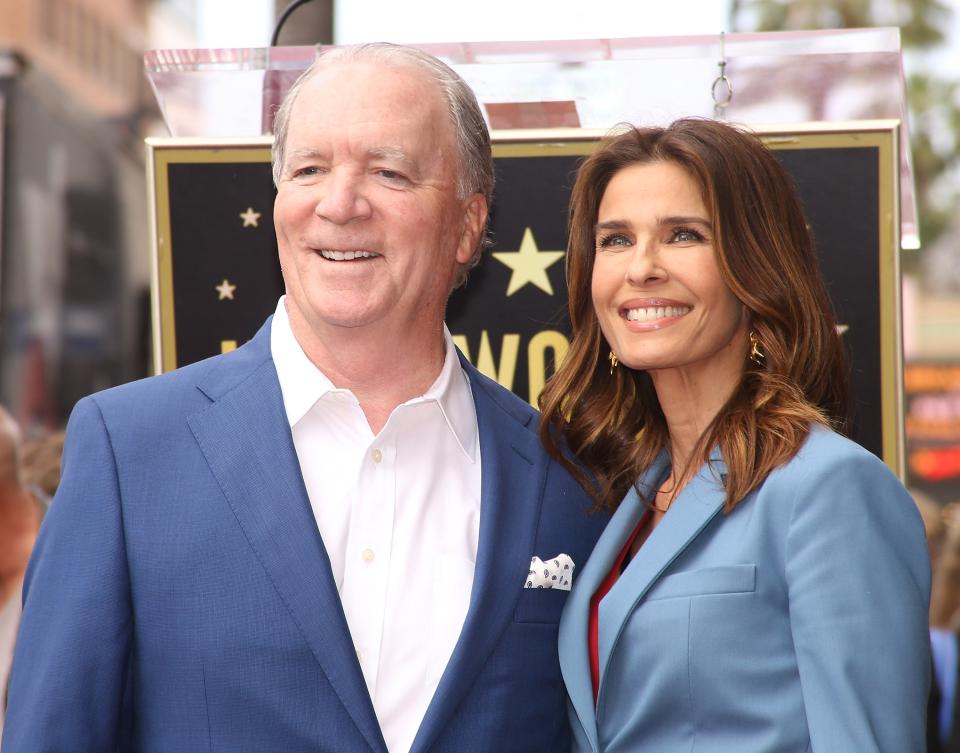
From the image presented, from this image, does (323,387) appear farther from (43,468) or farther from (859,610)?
(43,468)

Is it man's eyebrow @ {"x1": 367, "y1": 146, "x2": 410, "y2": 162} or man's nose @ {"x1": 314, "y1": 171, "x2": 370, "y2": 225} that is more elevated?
man's eyebrow @ {"x1": 367, "y1": 146, "x2": 410, "y2": 162}

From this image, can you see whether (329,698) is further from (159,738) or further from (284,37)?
→ (284,37)

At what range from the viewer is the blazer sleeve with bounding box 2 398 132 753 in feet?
7.80

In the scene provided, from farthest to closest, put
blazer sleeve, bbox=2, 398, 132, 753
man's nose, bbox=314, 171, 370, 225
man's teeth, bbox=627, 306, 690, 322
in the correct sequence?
man's teeth, bbox=627, 306, 690, 322, man's nose, bbox=314, 171, 370, 225, blazer sleeve, bbox=2, 398, 132, 753

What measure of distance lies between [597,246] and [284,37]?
1.13 m

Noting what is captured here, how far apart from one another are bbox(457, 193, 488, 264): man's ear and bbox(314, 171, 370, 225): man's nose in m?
0.31

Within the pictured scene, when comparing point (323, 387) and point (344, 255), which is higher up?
point (344, 255)

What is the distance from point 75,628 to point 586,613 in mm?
998

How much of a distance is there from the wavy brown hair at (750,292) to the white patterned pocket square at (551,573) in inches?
8.9

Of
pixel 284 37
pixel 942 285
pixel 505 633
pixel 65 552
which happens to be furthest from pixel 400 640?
pixel 942 285

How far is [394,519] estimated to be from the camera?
269 centimetres

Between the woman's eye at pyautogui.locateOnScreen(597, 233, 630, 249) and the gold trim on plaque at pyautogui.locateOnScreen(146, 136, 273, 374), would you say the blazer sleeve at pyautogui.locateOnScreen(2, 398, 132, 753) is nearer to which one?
the gold trim on plaque at pyautogui.locateOnScreen(146, 136, 273, 374)

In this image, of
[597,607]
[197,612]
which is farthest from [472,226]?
[197,612]

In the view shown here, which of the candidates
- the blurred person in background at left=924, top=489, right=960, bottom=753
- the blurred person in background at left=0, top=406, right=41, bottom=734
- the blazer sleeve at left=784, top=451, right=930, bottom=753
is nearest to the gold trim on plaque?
the blazer sleeve at left=784, top=451, right=930, bottom=753
